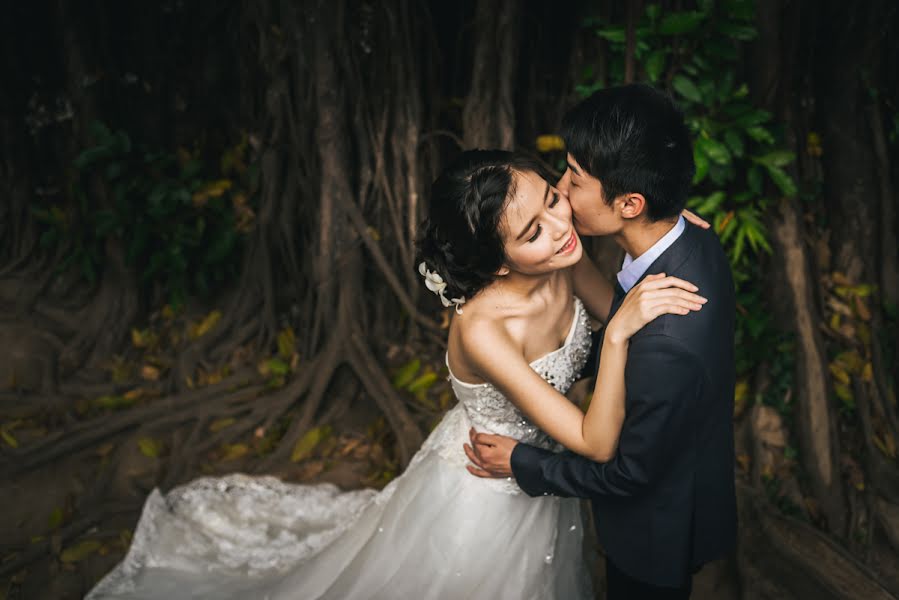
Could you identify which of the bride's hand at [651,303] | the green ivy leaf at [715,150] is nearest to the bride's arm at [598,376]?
the bride's hand at [651,303]

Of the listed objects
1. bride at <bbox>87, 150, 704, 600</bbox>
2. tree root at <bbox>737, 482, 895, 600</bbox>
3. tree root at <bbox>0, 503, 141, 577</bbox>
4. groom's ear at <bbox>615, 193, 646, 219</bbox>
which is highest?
groom's ear at <bbox>615, 193, 646, 219</bbox>

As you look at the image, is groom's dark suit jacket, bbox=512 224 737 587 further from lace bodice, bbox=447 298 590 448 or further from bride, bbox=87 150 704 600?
lace bodice, bbox=447 298 590 448

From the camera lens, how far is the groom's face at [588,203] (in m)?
1.56

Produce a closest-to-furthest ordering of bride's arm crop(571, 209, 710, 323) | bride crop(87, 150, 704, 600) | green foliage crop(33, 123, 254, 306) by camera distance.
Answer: bride crop(87, 150, 704, 600) → bride's arm crop(571, 209, 710, 323) → green foliage crop(33, 123, 254, 306)

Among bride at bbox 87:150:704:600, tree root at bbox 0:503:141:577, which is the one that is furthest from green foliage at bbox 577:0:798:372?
tree root at bbox 0:503:141:577

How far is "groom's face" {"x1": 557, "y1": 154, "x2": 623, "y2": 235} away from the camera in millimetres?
1562

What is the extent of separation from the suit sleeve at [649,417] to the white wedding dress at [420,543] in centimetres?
40

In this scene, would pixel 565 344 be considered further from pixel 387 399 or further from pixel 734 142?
pixel 387 399

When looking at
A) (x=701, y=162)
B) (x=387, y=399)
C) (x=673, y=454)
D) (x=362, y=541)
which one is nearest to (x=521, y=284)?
(x=673, y=454)

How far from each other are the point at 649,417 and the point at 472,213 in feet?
1.98

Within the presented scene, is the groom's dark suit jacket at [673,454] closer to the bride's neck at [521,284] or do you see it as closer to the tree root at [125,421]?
the bride's neck at [521,284]

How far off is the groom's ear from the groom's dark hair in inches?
0.5

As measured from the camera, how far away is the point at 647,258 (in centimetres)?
161

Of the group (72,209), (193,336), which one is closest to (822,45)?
(193,336)
